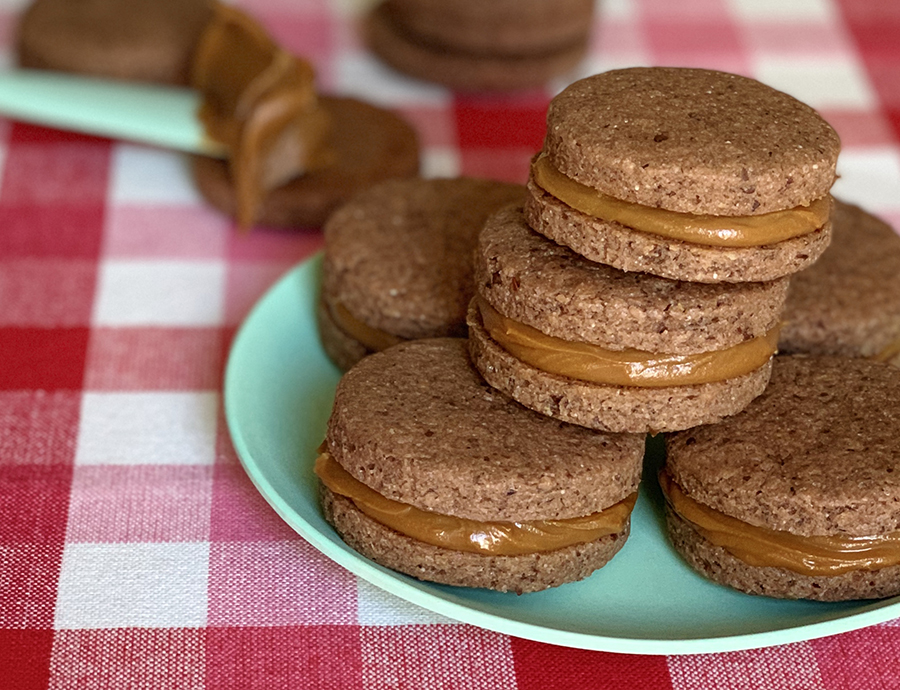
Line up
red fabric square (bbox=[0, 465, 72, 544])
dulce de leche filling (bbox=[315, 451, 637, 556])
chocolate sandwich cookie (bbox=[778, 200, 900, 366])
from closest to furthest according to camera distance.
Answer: dulce de leche filling (bbox=[315, 451, 637, 556]) < red fabric square (bbox=[0, 465, 72, 544]) < chocolate sandwich cookie (bbox=[778, 200, 900, 366])

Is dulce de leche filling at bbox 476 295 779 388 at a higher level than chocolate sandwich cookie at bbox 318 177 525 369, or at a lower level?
higher

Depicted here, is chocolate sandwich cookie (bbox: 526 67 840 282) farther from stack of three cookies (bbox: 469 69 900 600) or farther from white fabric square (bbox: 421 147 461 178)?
white fabric square (bbox: 421 147 461 178)

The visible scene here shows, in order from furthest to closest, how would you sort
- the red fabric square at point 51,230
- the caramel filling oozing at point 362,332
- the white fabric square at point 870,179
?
the white fabric square at point 870,179, the red fabric square at point 51,230, the caramel filling oozing at point 362,332

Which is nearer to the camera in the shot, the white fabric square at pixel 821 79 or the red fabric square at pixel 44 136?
the red fabric square at pixel 44 136

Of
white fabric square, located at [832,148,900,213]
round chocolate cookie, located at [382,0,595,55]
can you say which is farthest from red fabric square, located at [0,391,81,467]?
white fabric square, located at [832,148,900,213]

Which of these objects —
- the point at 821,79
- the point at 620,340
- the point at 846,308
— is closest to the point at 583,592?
the point at 620,340

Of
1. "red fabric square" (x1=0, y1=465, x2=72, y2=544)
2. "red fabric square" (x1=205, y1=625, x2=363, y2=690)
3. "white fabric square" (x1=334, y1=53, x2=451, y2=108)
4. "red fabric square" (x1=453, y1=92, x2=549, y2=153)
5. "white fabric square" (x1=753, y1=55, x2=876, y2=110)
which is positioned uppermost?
"white fabric square" (x1=753, y1=55, x2=876, y2=110)

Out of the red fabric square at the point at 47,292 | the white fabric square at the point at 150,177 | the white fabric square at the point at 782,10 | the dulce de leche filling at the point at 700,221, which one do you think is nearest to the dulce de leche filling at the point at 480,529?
the dulce de leche filling at the point at 700,221

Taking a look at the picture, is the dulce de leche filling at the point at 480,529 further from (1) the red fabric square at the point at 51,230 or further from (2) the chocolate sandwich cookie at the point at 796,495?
(1) the red fabric square at the point at 51,230
